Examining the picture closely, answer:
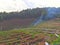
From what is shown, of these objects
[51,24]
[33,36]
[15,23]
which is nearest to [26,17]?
[15,23]

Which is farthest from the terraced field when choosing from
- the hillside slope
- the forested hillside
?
the forested hillside

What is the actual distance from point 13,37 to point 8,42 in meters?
0.28

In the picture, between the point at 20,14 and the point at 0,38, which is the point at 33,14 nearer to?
the point at 20,14

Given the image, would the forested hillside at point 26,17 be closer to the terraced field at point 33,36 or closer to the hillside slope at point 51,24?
the hillside slope at point 51,24

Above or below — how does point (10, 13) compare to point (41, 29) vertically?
above

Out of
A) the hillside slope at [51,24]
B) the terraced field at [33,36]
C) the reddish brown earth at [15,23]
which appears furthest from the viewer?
the reddish brown earth at [15,23]

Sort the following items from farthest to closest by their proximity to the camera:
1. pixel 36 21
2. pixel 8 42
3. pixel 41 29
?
pixel 36 21 < pixel 41 29 < pixel 8 42

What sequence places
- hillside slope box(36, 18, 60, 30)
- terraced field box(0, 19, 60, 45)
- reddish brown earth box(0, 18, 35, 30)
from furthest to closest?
1. reddish brown earth box(0, 18, 35, 30)
2. hillside slope box(36, 18, 60, 30)
3. terraced field box(0, 19, 60, 45)

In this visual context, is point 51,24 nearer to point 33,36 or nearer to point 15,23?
point 33,36

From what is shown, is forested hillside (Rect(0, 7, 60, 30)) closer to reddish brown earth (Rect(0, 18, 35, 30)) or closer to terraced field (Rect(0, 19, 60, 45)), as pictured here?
reddish brown earth (Rect(0, 18, 35, 30))

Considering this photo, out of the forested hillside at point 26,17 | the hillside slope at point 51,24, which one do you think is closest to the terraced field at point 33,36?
the hillside slope at point 51,24

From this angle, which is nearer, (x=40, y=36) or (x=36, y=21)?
(x=40, y=36)

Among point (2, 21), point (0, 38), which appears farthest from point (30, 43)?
point (2, 21)

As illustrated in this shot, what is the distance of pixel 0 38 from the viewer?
6.09 metres
